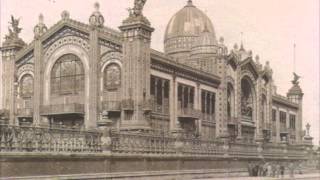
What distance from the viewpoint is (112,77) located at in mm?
38250

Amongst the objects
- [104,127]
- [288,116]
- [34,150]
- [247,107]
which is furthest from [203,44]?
[34,150]

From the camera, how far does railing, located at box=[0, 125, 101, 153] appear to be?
66.5ft

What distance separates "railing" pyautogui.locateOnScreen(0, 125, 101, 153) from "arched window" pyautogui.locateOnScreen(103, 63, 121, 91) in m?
12.7

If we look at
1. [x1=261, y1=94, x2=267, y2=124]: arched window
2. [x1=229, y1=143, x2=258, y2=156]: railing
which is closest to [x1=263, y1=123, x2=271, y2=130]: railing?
[x1=261, y1=94, x2=267, y2=124]: arched window

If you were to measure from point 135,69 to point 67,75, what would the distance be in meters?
6.37

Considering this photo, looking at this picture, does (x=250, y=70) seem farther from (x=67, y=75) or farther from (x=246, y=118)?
(x=67, y=75)

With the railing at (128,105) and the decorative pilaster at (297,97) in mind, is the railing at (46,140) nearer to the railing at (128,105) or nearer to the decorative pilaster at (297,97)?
the railing at (128,105)

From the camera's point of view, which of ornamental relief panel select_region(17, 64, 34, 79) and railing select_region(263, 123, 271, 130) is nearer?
ornamental relief panel select_region(17, 64, 34, 79)

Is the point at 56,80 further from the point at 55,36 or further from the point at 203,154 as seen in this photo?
the point at 203,154

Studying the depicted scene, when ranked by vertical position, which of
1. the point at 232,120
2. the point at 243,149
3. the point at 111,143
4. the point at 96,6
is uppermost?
the point at 96,6

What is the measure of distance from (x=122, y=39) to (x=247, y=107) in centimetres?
2171

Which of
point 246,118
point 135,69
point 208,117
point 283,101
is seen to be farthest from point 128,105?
point 283,101

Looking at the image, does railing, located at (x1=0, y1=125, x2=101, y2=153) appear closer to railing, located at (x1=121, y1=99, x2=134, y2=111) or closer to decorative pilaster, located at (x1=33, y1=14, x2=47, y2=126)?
railing, located at (x1=121, y1=99, x2=134, y2=111)

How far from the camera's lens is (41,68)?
41281 mm
